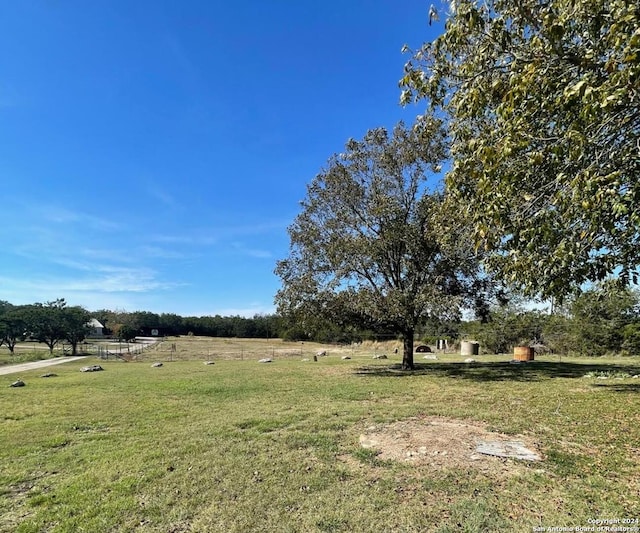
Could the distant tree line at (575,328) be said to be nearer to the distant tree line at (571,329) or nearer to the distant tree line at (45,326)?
the distant tree line at (571,329)

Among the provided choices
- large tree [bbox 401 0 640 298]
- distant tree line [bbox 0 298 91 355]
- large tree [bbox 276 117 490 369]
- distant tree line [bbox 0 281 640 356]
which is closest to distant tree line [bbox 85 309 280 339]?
distant tree line [bbox 0 281 640 356]

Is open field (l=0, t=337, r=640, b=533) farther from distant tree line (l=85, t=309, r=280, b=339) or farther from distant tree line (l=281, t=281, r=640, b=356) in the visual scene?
distant tree line (l=85, t=309, r=280, b=339)

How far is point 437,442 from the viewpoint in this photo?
229 inches

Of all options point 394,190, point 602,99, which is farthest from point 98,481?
point 394,190

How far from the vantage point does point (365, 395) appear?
1072 cm

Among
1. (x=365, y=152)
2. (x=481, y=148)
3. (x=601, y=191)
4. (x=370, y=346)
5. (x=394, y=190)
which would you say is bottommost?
(x=370, y=346)

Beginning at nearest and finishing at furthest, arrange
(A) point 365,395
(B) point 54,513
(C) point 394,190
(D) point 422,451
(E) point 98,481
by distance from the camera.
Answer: (B) point 54,513
(E) point 98,481
(D) point 422,451
(A) point 365,395
(C) point 394,190

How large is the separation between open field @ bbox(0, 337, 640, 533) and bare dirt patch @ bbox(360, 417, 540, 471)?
0.04 meters

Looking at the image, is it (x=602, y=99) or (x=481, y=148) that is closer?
(x=602, y=99)

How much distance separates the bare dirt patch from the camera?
16.3 feet

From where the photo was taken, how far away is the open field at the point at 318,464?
3682 millimetres

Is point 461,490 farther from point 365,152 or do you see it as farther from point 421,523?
point 365,152

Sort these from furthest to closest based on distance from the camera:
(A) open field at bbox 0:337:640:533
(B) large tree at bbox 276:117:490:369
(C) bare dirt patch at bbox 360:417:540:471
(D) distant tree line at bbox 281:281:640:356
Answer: (D) distant tree line at bbox 281:281:640:356 → (B) large tree at bbox 276:117:490:369 → (C) bare dirt patch at bbox 360:417:540:471 → (A) open field at bbox 0:337:640:533

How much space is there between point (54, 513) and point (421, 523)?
342 cm
